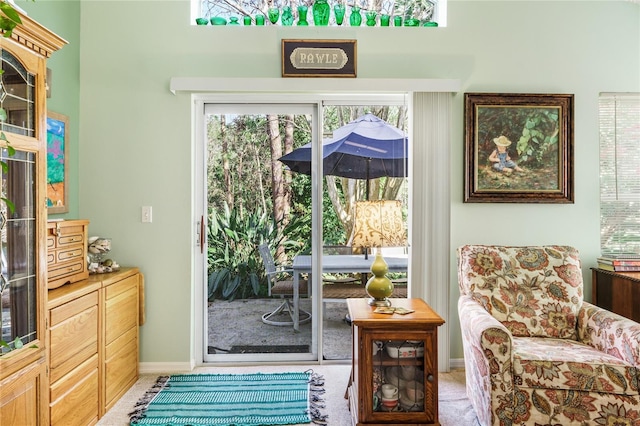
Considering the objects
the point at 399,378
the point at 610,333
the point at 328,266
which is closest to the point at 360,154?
the point at 328,266

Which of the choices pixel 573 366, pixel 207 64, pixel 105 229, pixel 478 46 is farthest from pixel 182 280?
pixel 478 46

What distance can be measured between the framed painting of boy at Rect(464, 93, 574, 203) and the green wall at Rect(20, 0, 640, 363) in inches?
3.4

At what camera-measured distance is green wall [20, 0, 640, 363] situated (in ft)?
10.2

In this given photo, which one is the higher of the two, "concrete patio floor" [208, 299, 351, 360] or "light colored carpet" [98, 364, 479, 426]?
"concrete patio floor" [208, 299, 351, 360]

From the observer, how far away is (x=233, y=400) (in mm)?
2650

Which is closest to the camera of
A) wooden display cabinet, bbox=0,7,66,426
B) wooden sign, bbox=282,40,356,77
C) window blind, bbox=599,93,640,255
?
wooden display cabinet, bbox=0,7,66,426

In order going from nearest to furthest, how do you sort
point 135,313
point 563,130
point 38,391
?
1. point 38,391
2. point 135,313
3. point 563,130

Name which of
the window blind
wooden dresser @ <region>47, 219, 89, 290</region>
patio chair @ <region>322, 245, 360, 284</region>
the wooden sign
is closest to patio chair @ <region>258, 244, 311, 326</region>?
patio chair @ <region>322, 245, 360, 284</region>

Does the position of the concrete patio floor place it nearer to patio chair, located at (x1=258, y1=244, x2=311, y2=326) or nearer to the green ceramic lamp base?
patio chair, located at (x1=258, y1=244, x2=311, y2=326)

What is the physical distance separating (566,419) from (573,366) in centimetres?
26

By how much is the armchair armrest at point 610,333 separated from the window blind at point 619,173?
1.01 meters

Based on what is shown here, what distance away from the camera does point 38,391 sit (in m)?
1.82

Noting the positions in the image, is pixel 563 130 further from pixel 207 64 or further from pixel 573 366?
pixel 207 64

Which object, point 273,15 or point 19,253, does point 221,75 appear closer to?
point 273,15
